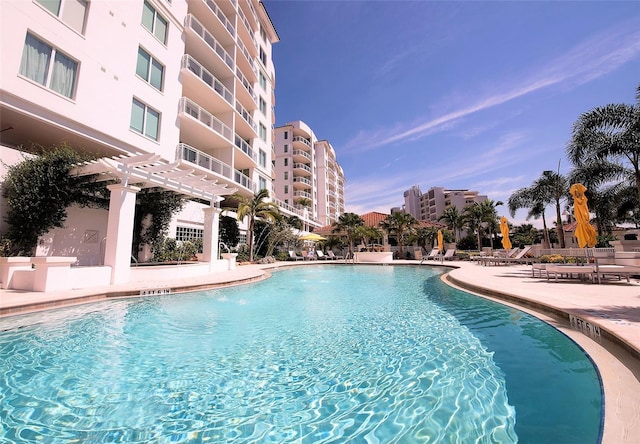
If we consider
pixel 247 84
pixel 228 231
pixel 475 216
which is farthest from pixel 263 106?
pixel 475 216

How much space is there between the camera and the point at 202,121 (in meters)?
18.1

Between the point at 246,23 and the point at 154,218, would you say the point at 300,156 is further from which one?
the point at 154,218

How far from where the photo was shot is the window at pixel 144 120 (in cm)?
1338

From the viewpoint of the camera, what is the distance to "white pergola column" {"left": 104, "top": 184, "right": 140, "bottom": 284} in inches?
359

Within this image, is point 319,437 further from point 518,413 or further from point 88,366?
point 88,366

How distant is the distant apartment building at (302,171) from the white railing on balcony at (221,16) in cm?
2218

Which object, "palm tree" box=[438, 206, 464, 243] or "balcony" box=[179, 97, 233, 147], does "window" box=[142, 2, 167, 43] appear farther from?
"palm tree" box=[438, 206, 464, 243]

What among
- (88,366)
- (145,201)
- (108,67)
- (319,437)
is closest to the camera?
(319,437)

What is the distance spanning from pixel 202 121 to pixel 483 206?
3699 centimetres

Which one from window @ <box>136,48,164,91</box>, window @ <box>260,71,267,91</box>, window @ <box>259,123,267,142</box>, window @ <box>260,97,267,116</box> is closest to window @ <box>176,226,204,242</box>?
window @ <box>136,48,164,91</box>

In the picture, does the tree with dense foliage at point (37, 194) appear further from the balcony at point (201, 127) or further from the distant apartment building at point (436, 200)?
the distant apartment building at point (436, 200)

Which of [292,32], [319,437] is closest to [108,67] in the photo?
[292,32]

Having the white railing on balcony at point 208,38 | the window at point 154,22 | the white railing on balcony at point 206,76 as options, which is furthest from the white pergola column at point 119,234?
the white railing on balcony at point 208,38

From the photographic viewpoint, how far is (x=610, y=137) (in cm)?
1411
